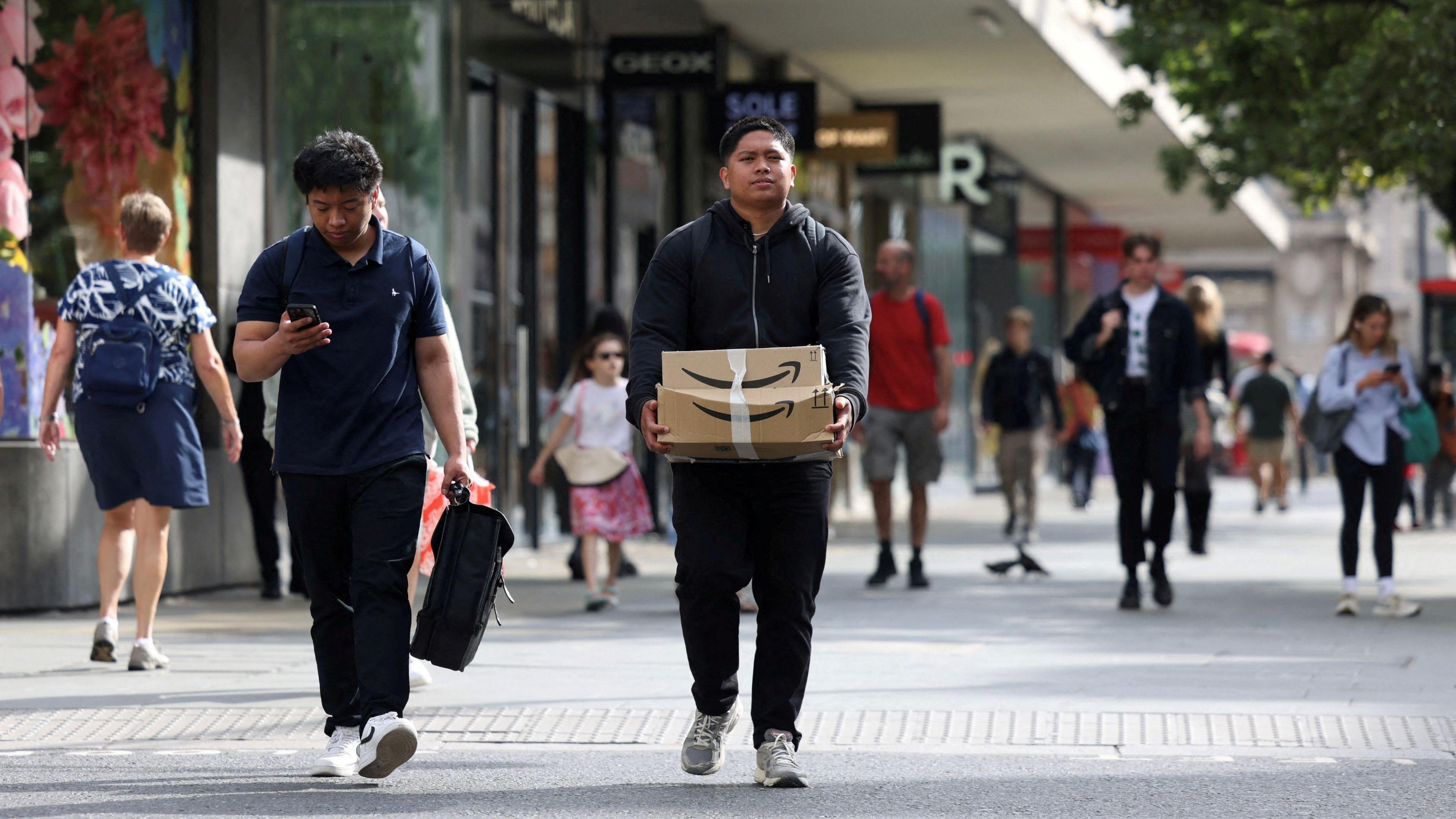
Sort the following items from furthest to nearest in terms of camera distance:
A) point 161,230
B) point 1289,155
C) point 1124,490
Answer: point 1289,155
point 1124,490
point 161,230

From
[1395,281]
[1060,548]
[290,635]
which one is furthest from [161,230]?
[1395,281]

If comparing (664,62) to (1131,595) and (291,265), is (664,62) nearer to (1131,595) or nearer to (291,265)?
(1131,595)

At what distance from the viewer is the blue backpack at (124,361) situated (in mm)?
7969

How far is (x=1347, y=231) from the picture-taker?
6631 centimetres

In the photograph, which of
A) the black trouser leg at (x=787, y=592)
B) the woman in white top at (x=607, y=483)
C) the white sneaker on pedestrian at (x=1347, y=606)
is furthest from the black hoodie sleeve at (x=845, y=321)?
the white sneaker on pedestrian at (x=1347, y=606)

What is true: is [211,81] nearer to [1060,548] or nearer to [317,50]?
[317,50]

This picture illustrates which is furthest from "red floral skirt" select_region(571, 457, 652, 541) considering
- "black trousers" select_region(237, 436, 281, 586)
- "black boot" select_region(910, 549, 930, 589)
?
"black boot" select_region(910, 549, 930, 589)

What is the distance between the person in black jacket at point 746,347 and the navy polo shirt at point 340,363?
0.65 meters

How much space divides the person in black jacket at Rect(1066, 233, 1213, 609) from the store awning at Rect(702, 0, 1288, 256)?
17.1 feet

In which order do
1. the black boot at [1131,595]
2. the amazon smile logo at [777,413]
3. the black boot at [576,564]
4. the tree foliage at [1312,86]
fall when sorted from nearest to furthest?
the amazon smile logo at [777,413] → the black boot at [1131,595] → the tree foliage at [1312,86] → the black boot at [576,564]

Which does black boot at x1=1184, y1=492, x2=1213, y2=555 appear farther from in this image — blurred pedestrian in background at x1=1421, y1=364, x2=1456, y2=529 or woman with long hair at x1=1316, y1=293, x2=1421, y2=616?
blurred pedestrian in background at x1=1421, y1=364, x2=1456, y2=529

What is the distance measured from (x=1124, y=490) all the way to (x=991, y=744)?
14.6 feet

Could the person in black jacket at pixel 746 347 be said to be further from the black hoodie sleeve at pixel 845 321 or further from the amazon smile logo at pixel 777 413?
the amazon smile logo at pixel 777 413

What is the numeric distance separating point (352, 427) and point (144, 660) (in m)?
2.92
